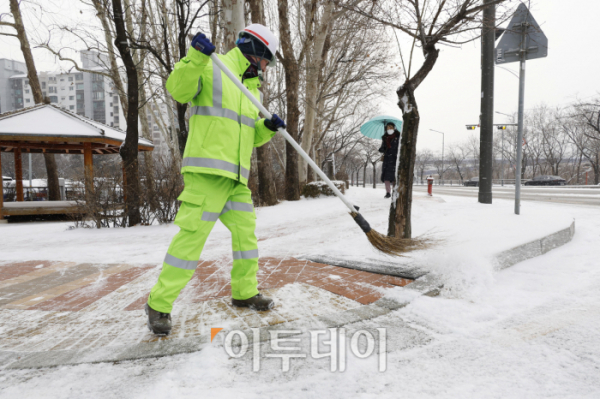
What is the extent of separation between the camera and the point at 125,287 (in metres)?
3.14

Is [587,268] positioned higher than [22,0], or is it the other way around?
[22,0]

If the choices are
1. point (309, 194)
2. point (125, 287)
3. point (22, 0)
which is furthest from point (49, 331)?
point (22, 0)

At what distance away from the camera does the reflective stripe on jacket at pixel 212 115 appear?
210 cm

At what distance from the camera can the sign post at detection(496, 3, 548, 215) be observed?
545 cm

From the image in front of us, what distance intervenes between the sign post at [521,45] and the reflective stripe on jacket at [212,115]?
4.94m

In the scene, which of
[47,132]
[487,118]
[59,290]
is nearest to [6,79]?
[47,132]

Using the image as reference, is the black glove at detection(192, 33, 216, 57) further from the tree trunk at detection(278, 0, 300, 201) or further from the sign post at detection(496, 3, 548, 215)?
the tree trunk at detection(278, 0, 300, 201)

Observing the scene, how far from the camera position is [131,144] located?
23.7ft

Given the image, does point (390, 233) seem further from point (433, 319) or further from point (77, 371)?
point (77, 371)

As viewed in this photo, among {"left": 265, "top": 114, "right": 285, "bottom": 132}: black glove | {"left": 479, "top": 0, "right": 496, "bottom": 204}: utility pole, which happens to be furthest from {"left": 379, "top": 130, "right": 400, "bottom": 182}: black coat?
{"left": 265, "top": 114, "right": 285, "bottom": 132}: black glove

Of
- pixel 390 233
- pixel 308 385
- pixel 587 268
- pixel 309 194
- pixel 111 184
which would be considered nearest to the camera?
pixel 308 385

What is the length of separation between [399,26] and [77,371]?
472 centimetres

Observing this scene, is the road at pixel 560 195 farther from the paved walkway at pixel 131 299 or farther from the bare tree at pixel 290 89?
the paved walkway at pixel 131 299

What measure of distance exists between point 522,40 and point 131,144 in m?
7.60
